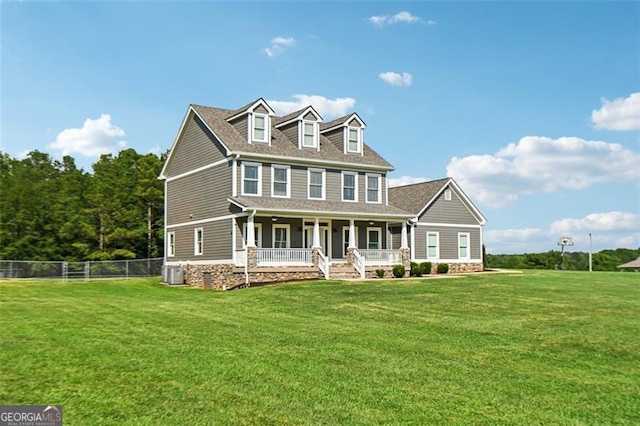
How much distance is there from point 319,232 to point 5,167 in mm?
37449

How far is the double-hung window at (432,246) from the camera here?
34.6m

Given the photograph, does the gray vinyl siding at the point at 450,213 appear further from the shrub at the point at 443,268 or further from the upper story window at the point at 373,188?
the upper story window at the point at 373,188

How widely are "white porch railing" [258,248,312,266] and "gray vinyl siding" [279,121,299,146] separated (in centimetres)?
636

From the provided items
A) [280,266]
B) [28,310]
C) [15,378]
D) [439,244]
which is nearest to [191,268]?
[280,266]

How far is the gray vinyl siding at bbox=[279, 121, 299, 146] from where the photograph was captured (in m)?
31.6

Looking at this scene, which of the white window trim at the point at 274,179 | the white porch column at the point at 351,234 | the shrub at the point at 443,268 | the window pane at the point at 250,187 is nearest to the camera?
the window pane at the point at 250,187

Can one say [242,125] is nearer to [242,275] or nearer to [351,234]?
[351,234]

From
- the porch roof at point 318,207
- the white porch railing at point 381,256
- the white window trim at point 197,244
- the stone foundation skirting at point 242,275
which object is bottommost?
the stone foundation skirting at point 242,275

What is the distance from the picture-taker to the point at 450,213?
116ft

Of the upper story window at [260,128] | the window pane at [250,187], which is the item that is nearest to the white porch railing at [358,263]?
the window pane at [250,187]

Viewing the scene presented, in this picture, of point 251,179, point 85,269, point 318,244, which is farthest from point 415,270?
point 85,269

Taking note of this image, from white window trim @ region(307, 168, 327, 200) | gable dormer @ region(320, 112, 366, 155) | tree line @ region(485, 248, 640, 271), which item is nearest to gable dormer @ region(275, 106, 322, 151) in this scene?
white window trim @ region(307, 168, 327, 200)

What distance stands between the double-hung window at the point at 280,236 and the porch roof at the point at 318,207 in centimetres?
147

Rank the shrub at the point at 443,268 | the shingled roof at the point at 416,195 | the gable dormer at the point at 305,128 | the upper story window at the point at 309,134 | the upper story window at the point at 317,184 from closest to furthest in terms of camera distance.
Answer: the upper story window at the point at 317,184, the gable dormer at the point at 305,128, the upper story window at the point at 309,134, the shrub at the point at 443,268, the shingled roof at the point at 416,195
